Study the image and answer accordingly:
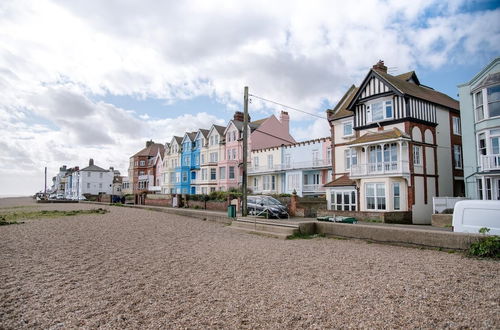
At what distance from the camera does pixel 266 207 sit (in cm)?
2230

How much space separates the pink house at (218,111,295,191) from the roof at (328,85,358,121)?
42.3 ft

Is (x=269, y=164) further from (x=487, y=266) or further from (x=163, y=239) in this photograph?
(x=487, y=266)

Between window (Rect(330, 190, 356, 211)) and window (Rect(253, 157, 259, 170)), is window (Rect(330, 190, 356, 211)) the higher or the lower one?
the lower one

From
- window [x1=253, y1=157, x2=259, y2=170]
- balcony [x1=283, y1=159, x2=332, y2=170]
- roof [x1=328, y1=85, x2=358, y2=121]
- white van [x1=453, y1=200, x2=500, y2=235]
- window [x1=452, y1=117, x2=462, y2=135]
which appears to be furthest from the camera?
window [x1=253, y1=157, x2=259, y2=170]

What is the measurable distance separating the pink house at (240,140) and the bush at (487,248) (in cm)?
3403

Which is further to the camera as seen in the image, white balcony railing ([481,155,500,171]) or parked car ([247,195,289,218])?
parked car ([247,195,289,218])

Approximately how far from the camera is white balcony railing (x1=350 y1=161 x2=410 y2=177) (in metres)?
23.3

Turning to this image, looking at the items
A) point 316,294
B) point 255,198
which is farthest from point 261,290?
point 255,198

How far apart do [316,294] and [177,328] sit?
286cm

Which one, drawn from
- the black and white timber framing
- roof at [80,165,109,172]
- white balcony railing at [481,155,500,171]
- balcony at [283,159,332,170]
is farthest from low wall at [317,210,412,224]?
roof at [80,165,109,172]

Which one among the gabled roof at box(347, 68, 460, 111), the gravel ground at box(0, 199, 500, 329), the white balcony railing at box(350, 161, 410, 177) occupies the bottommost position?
the gravel ground at box(0, 199, 500, 329)

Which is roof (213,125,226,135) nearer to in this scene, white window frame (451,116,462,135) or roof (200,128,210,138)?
roof (200,128,210,138)

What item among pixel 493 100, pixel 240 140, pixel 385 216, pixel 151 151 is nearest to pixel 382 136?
pixel 385 216

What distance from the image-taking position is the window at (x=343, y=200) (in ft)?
86.9
